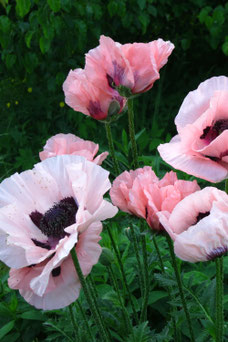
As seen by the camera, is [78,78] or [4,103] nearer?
[78,78]

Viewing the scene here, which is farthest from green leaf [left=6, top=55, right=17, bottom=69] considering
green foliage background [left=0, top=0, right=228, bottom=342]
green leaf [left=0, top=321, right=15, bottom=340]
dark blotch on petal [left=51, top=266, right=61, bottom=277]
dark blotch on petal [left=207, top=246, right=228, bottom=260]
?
dark blotch on petal [left=207, top=246, right=228, bottom=260]

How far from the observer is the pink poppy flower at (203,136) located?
33.5 inches

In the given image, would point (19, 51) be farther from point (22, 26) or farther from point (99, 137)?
point (99, 137)

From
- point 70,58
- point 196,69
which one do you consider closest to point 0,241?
point 70,58

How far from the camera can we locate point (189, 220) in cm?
81

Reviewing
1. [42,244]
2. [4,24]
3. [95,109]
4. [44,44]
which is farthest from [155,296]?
[4,24]

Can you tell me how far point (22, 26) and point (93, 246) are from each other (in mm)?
2464

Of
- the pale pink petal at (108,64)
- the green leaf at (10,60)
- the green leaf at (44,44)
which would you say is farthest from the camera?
the green leaf at (10,60)

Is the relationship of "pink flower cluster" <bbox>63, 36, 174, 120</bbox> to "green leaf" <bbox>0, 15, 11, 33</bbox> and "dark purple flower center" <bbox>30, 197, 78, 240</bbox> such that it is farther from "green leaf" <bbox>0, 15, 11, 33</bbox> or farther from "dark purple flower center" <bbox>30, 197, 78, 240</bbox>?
"green leaf" <bbox>0, 15, 11, 33</bbox>

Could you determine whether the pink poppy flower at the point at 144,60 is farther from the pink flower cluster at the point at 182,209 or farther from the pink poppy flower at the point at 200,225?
the pink poppy flower at the point at 200,225

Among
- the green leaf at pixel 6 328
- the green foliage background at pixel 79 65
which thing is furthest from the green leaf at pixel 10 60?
the green leaf at pixel 6 328

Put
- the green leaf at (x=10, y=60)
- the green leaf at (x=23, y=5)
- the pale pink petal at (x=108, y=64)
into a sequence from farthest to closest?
the green leaf at (x=10, y=60), the green leaf at (x=23, y=5), the pale pink petal at (x=108, y=64)

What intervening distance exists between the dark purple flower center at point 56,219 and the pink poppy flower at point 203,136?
181mm

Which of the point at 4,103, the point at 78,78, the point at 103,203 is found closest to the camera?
the point at 103,203
